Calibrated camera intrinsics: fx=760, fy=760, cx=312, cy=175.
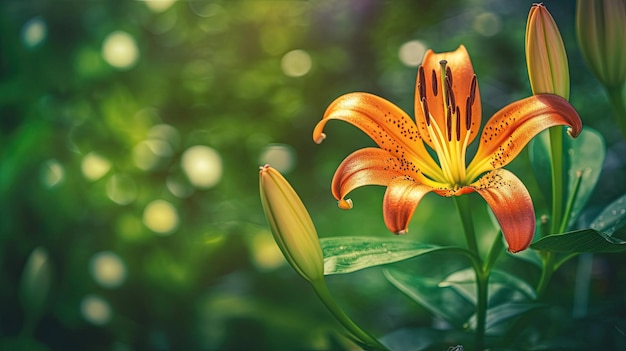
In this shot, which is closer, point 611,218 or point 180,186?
point 611,218

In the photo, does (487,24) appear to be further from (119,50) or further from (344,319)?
(344,319)

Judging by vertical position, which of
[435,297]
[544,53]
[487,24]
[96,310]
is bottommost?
[96,310]

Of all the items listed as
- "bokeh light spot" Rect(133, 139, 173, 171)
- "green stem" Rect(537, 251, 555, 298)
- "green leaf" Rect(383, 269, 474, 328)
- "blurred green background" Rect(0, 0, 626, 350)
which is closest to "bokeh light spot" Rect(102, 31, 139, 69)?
"blurred green background" Rect(0, 0, 626, 350)

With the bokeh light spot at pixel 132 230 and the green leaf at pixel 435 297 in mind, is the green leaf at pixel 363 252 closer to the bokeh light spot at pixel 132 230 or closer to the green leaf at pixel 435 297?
the green leaf at pixel 435 297

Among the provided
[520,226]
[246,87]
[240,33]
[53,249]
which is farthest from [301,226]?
[240,33]

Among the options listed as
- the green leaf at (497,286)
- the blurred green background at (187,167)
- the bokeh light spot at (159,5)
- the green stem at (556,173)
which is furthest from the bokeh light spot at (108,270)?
the green stem at (556,173)

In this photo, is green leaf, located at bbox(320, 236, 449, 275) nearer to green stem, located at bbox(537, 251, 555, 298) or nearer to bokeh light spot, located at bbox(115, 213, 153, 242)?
green stem, located at bbox(537, 251, 555, 298)

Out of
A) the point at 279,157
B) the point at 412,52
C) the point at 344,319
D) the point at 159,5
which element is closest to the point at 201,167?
the point at 279,157
